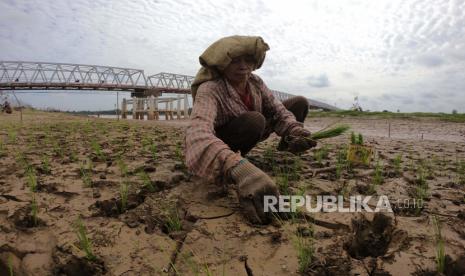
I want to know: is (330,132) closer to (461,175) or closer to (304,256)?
(461,175)

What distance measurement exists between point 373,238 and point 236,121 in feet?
4.57

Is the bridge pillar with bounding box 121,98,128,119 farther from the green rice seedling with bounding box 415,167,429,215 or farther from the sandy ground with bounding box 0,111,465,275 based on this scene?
the green rice seedling with bounding box 415,167,429,215

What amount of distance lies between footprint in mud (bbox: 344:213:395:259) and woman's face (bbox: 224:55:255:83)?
1403 millimetres

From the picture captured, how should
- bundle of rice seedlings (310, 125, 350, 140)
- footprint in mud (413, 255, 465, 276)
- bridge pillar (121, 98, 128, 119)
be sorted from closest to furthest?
footprint in mud (413, 255, 465, 276) < bundle of rice seedlings (310, 125, 350, 140) < bridge pillar (121, 98, 128, 119)

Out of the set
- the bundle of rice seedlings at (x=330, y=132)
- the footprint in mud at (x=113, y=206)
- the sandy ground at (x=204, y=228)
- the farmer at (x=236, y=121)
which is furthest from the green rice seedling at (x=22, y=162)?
the bundle of rice seedlings at (x=330, y=132)

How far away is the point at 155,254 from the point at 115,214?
0.53 meters

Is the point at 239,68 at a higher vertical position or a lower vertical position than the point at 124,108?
lower

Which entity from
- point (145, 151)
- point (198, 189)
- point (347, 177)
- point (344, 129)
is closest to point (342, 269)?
point (198, 189)

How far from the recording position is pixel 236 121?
245cm

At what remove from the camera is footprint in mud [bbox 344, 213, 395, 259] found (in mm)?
1261

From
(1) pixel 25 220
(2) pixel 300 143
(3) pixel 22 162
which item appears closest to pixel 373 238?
(2) pixel 300 143

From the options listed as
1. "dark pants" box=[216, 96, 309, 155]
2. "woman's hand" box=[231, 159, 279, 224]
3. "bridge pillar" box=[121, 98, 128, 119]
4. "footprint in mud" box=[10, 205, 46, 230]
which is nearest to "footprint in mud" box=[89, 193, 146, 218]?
"footprint in mud" box=[10, 205, 46, 230]

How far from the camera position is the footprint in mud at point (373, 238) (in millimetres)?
1261

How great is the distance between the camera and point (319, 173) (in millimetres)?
2588
